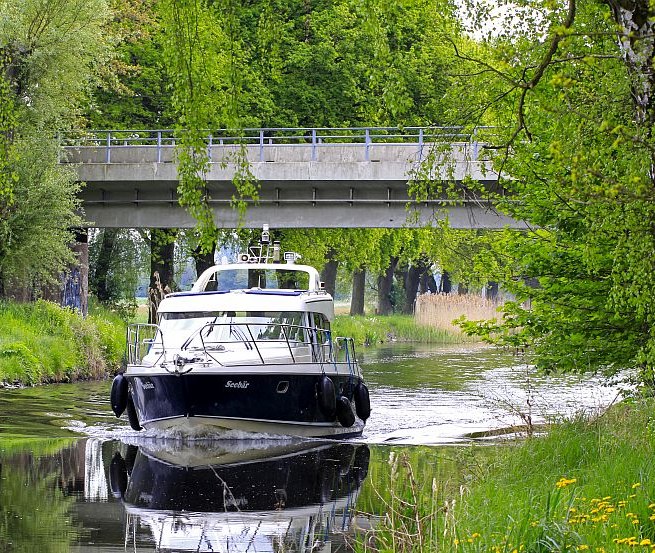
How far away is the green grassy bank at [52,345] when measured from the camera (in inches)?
1144

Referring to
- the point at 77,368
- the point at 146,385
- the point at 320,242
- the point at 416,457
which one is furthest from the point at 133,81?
the point at 416,457

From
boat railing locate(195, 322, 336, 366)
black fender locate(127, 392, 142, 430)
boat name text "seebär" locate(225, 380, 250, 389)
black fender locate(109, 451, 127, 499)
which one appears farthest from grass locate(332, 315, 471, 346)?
black fender locate(109, 451, 127, 499)

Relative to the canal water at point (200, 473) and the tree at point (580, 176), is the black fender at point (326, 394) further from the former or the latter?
the tree at point (580, 176)

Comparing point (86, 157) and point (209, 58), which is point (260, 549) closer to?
point (209, 58)

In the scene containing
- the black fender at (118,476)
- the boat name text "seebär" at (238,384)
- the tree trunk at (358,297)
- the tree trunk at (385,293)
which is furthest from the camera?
the tree trunk at (385,293)

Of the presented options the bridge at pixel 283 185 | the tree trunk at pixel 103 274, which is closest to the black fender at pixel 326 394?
the bridge at pixel 283 185

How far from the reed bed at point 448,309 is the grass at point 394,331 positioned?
258 millimetres

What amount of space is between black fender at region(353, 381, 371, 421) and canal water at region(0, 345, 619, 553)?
297 millimetres

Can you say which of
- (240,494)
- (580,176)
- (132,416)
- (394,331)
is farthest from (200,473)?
(394,331)

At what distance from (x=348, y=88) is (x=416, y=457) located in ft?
99.1

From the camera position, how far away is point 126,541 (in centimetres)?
1120

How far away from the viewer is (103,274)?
46.6m

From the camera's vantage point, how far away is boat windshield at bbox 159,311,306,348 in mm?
20516

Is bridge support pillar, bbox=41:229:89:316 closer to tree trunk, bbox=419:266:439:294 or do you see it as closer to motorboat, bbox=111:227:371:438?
motorboat, bbox=111:227:371:438
